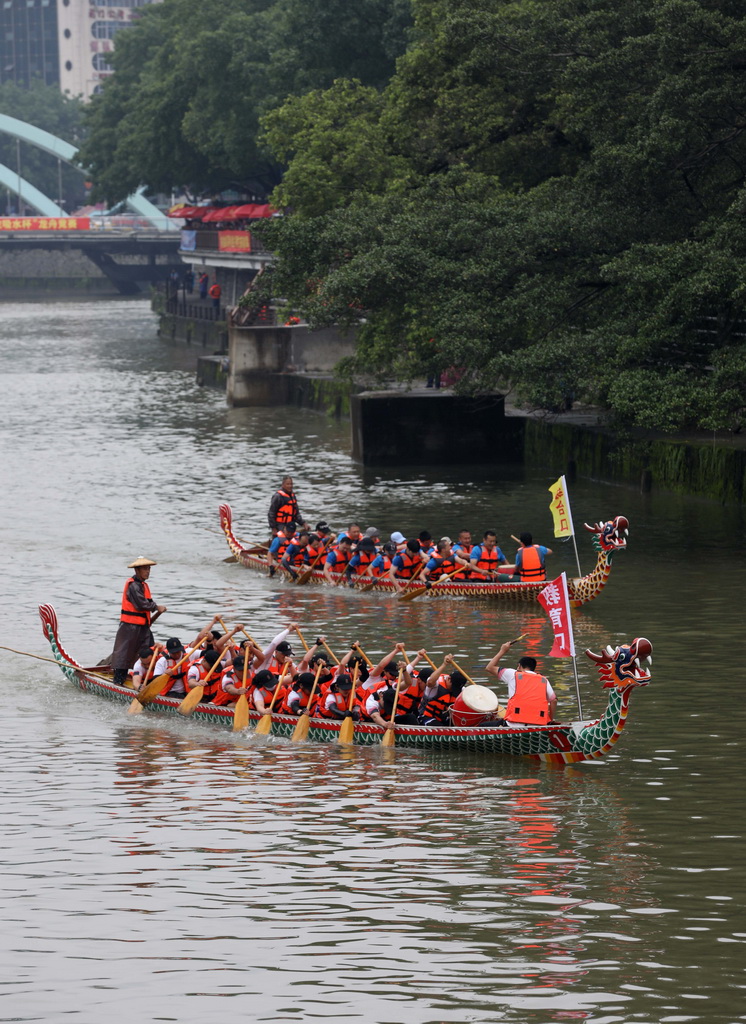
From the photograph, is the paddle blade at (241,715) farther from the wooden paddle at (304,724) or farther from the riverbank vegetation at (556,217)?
the riverbank vegetation at (556,217)

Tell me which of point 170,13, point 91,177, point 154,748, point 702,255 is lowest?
point 154,748

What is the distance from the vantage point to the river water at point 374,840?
45.2 feet

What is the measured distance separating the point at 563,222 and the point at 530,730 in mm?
21315

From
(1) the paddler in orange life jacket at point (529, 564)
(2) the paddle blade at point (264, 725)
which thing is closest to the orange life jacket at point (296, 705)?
(2) the paddle blade at point (264, 725)

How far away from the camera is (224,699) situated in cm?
2298

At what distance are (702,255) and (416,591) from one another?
9861 mm

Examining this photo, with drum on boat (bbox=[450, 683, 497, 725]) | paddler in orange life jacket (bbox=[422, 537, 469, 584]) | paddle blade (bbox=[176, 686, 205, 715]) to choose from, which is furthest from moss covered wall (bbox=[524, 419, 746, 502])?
drum on boat (bbox=[450, 683, 497, 725])

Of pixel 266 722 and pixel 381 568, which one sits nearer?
pixel 266 722

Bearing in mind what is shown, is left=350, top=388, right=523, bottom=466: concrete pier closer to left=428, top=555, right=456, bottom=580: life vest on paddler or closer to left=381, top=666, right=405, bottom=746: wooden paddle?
left=428, top=555, right=456, bottom=580: life vest on paddler

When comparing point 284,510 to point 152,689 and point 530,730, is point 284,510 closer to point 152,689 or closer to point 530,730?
point 152,689

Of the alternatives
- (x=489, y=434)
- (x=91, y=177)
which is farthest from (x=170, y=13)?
(x=489, y=434)

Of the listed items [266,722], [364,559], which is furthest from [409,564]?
[266,722]

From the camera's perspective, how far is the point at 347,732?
837 inches

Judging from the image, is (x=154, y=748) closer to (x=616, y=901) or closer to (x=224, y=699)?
(x=224, y=699)
